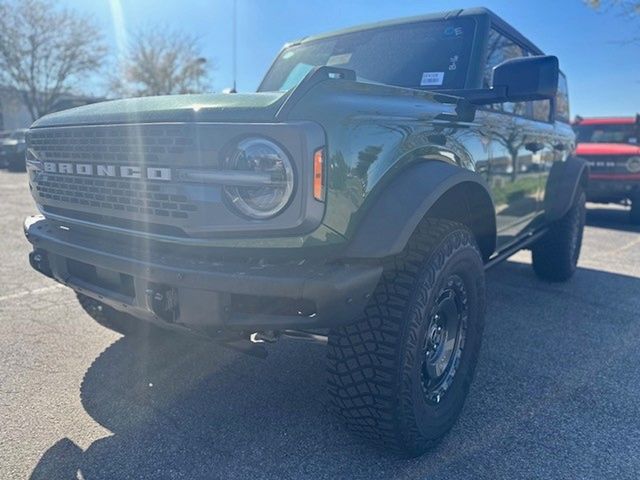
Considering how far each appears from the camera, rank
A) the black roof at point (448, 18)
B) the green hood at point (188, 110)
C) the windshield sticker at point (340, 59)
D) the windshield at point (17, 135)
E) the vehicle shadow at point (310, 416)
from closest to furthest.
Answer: the green hood at point (188, 110)
the vehicle shadow at point (310, 416)
the black roof at point (448, 18)
the windshield sticker at point (340, 59)
the windshield at point (17, 135)

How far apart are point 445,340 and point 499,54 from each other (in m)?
2.00

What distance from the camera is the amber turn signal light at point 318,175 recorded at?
182 cm

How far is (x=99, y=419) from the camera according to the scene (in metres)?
2.51

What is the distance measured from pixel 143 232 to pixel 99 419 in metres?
1.03

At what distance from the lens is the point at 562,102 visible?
5.34 meters

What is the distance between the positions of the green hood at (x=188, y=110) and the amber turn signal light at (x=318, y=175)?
21 cm

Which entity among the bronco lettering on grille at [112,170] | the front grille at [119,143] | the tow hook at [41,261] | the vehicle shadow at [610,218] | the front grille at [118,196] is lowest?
the vehicle shadow at [610,218]

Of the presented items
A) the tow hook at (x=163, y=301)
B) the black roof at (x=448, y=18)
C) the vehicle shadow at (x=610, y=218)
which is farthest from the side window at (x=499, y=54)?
the vehicle shadow at (x=610, y=218)

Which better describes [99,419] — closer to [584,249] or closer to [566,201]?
[566,201]

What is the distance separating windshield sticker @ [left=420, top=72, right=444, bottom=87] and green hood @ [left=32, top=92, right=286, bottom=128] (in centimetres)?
128

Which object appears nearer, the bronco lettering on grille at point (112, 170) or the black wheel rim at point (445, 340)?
the bronco lettering on grille at point (112, 170)

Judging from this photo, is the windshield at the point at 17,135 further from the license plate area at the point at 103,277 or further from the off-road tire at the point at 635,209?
the license plate area at the point at 103,277

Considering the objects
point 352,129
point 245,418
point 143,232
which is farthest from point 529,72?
point 245,418

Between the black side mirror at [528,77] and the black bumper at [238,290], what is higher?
the black side mirror at [528,77]
